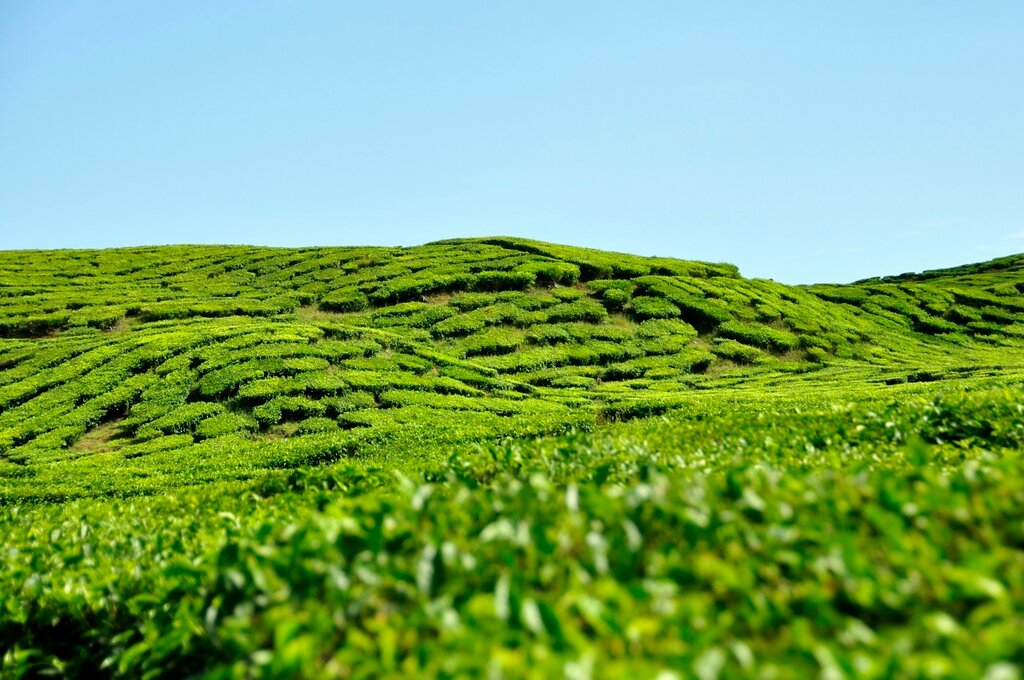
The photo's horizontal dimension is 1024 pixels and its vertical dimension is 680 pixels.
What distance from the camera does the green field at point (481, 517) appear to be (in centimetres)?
317

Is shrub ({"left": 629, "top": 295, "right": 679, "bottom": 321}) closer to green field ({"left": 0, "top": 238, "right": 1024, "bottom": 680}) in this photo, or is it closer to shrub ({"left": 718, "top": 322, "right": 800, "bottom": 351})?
shrub ({"left": 718, "top": 322, "right": 800, "bottom": 351})

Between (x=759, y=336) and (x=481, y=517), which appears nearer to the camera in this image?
(x=481, y=517)

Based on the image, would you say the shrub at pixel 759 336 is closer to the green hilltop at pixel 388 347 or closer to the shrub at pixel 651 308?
the green hilltop at pixel 388 347

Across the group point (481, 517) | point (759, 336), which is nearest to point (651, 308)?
point (759, 336)

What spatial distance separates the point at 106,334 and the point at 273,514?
33415 millimetres

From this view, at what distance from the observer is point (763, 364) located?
35938mm

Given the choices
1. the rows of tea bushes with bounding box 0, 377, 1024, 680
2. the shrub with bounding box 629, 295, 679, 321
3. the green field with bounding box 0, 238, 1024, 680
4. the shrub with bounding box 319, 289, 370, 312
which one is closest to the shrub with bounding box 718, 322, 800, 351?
the shrub with bounding box 629, 295, 679, 321

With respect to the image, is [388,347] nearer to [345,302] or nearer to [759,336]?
[345,302]

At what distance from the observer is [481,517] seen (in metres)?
4.64

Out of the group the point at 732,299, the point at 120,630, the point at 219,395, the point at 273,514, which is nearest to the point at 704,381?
the point at 732,299

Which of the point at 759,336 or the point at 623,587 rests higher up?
the point at 623,587

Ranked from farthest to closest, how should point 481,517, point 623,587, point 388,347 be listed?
point 388,347 < point 481,517 < point 623,587

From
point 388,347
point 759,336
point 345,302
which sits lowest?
point 388,347

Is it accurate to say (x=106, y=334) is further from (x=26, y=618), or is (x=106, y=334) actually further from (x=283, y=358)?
(x=26, y=618)
